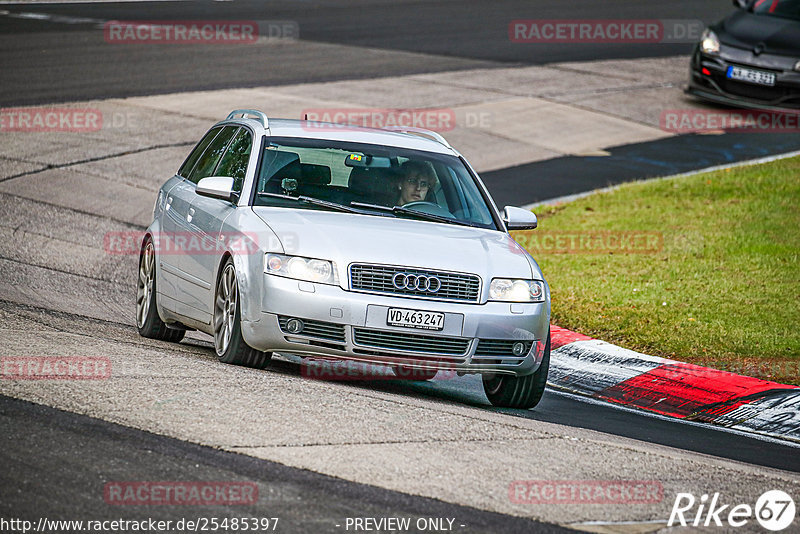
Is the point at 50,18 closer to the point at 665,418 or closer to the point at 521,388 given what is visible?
the point at 521,388

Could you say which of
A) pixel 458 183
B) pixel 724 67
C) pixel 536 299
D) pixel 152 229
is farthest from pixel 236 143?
pixel 724 67

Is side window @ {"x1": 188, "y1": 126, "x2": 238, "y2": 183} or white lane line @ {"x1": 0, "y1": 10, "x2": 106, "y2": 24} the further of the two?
white lane line @ {"x1": 0, "y1": 10, "x2": 106, "y2": 24}

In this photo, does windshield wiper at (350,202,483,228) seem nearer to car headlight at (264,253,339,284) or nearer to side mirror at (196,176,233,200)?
side mirror at (196,176,233,200)

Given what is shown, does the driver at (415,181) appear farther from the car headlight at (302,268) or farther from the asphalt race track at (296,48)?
the asphalt race track at (296,48)

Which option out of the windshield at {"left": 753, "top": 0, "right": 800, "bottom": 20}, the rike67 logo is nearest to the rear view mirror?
the rike67 logo

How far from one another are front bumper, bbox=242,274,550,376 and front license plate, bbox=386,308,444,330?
0.09ft

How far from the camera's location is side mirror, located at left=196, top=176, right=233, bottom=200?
27.5ft

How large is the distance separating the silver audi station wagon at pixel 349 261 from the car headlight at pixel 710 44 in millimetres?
12392

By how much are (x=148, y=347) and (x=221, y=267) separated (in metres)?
0.84

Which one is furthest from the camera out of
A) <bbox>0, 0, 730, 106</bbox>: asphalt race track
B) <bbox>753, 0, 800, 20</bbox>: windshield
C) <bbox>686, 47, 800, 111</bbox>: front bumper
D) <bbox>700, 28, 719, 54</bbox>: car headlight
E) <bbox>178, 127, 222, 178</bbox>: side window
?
<bbox>0, 0, 730, 106</bbox>: asphalt race track

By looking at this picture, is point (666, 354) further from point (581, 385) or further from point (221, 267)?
point (221, 267)

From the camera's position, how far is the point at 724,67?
67.2 ft

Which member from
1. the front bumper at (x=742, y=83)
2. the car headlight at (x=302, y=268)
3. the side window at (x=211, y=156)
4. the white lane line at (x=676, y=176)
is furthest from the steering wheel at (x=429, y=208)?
the front bumper at (x=742, y=83)

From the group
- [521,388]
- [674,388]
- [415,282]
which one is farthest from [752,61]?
[415,282]
